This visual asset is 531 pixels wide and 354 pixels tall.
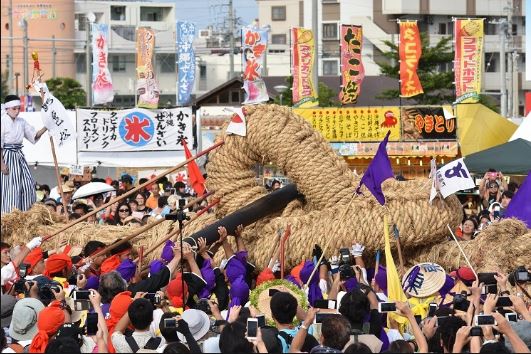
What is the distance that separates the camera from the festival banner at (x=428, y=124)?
27.1 metres

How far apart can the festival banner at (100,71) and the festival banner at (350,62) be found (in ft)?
24.8

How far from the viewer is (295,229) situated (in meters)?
12.8

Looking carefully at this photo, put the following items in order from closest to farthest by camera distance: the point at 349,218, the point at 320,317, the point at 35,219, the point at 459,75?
the point at 320,317 → the point at 349,218 → the point at 35,219 → the point at 459,75

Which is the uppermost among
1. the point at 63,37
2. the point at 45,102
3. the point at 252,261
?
the point at 63,37

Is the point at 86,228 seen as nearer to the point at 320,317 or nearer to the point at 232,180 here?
the point at 232,180

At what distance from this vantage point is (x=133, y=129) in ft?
88.7

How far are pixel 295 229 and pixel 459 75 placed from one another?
1917cm

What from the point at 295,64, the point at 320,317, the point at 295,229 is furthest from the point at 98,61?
the point at 320,317

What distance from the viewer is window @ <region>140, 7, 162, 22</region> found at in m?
76.9

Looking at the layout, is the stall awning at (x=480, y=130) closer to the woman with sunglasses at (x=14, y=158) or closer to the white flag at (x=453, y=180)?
the woman with sunglasses at (x=14, y=158)

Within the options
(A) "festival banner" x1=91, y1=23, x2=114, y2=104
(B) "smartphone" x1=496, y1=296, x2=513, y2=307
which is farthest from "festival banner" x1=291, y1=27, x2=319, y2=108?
(B) "smartphone" x1=496, y1=296, x2=513, y2=307

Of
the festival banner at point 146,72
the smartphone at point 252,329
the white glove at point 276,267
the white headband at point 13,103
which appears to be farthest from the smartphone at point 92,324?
the festival banner at point 146,72

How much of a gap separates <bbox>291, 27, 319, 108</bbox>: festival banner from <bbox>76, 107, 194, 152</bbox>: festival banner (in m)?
4.69

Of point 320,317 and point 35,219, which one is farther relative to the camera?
point 35,219
